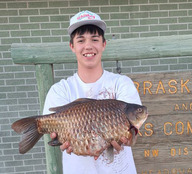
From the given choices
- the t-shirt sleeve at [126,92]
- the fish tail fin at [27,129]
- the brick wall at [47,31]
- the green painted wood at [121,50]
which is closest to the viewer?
the fish tail fin at [27,129]

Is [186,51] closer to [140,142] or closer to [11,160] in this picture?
[140,142]

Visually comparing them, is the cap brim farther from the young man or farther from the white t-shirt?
the white t-shirt

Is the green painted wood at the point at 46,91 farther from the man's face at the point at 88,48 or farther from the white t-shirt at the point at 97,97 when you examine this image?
the man's face at the point at 88,48

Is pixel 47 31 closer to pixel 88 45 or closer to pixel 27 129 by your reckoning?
pixel 88 45

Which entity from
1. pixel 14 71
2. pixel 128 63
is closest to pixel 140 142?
pixel 128 63

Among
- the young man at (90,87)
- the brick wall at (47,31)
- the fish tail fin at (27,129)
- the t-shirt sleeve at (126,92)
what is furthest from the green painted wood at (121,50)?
the brick wall at (47,31)

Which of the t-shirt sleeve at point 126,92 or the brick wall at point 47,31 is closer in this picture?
the t-shirt sleeve at point 126,92

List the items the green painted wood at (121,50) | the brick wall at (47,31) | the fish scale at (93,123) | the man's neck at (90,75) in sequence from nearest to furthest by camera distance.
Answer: the fish scale at (93,123) → the man's neck at (90,75) → the green painted wood at (121,50) → the brick wall at (47,31)

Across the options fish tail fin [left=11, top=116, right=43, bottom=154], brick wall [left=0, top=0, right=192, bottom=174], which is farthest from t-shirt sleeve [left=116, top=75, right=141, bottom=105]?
brick wall [left=0, top=0, right=192, bottom=174]

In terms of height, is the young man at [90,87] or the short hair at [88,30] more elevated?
the short hair at [88,30]

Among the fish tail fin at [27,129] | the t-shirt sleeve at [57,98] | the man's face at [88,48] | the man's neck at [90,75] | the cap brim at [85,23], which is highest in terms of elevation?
the cap brim at [85,23]

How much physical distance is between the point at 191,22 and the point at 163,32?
512mm

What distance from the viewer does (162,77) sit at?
2025 millimetres

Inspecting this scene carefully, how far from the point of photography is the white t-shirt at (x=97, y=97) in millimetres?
1476
